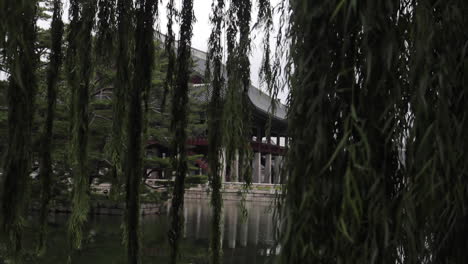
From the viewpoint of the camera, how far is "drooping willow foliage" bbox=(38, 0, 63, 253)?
2814mm

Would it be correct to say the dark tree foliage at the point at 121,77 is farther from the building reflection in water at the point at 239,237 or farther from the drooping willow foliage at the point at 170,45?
the building reflection in water at the point at 239,237

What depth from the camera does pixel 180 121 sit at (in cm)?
312

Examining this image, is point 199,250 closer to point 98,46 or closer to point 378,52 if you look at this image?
point 98,46

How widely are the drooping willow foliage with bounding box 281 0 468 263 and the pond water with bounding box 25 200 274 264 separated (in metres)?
4.55

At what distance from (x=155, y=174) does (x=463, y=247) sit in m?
27.1

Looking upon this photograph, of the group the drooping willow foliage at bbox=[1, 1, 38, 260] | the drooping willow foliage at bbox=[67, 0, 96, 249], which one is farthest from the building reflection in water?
the drooping willow foliage at bbox=[1, 1, 38, 260]

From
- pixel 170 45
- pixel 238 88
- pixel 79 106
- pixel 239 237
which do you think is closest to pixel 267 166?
pixel 239 237

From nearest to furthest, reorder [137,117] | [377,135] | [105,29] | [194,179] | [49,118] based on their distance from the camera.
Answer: [377,135], [105,29], [137,117], [49,118], [194,179]

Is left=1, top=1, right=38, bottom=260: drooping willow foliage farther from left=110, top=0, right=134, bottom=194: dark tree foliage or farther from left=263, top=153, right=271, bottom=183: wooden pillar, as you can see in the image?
left=263, top=153, right=271, bottom=183: wooden pillar

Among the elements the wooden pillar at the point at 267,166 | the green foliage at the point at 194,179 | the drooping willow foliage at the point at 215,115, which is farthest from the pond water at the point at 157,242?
the wooden pillar at the point at 267,166

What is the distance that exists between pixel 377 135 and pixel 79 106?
6.43 feet

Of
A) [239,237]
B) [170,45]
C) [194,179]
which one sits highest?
Result: [170,45]

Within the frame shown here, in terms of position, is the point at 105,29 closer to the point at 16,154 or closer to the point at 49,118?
the point at 49,118

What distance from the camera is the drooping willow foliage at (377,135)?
936mm
